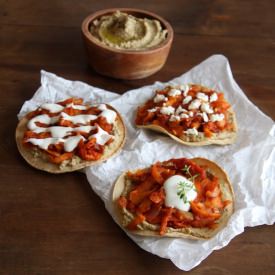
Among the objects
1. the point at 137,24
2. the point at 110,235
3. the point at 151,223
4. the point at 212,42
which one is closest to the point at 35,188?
the point at 110,235

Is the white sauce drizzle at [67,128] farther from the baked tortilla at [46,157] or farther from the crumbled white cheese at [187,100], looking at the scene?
the crumbled white cheese at [187,100]

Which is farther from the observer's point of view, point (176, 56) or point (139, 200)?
point (176, 56)

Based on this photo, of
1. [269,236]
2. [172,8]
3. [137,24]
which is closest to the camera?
[269,236]

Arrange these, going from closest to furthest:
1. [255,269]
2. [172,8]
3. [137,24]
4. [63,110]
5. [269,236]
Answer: [255,269], [269,236], [63,110], [137,24], [172,8]

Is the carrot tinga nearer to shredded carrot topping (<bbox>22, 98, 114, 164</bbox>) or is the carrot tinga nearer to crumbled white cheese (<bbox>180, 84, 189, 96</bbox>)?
shredded carrot topping (<bbox>22, 98, 114, 164</bbox>)

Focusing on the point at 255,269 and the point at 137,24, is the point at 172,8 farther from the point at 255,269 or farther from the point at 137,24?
the point at 255,269

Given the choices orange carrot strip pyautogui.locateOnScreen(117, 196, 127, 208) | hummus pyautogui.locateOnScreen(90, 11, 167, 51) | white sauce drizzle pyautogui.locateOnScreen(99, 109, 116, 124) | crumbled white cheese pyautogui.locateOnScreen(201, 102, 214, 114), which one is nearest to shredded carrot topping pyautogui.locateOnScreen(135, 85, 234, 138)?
crumbled white cheese pyautogui.locateOnScreen(201, 102, 214, 114)

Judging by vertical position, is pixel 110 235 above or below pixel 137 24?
below
